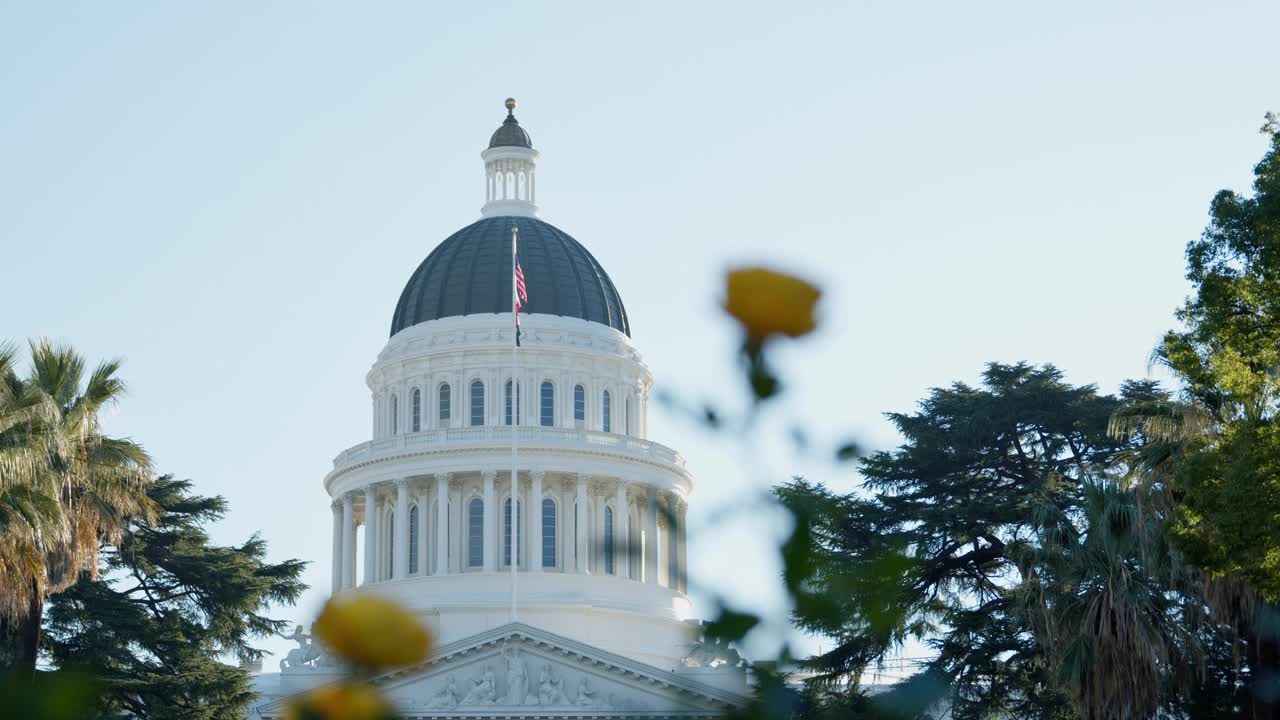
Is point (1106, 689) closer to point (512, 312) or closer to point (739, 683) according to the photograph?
point (739, 683)

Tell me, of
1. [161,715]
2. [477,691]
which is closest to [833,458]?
[161,715]

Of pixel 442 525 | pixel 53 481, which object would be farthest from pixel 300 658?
pixel 53 481

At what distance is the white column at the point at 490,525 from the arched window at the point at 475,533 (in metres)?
0.81

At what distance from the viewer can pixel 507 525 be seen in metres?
78.9

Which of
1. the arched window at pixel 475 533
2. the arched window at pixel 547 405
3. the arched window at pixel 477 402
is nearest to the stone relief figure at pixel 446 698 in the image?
the arched window at pixel 475 533

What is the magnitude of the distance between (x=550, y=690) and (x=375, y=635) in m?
58.7

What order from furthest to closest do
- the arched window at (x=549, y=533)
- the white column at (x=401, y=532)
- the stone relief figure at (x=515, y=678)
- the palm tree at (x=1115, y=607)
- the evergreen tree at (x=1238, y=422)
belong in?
the arched window at (x=549, y=533), the white column at (x=401, y=532), the stone relief figure at (x=515, y=678), the palm tree at (x=1115, y=607), the evergreen tree at (x=1238, y=422)

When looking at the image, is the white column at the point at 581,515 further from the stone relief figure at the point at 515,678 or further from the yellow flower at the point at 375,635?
the yellow flower at the point at 375,635

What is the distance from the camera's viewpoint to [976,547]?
153ft

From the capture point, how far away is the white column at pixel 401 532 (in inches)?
3083

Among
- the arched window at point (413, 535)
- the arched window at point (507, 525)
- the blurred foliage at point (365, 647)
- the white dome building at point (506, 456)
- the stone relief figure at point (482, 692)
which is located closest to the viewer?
the blurred foliage at point (365, 647)

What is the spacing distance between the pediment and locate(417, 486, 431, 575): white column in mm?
17264

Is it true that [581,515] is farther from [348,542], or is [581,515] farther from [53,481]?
[53,481]

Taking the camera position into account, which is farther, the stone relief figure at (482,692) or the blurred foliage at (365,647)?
the stone relief figure at (482,692)
